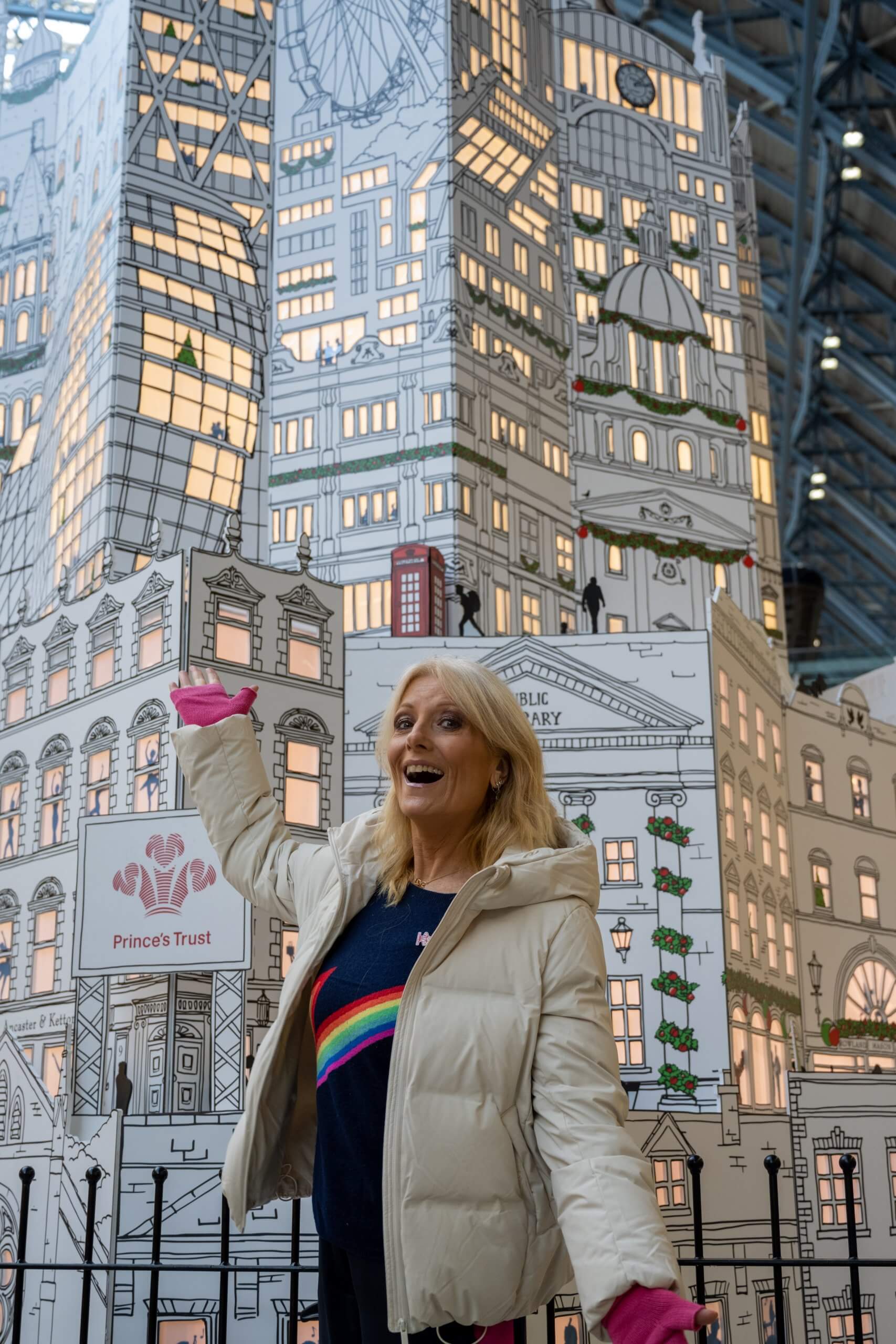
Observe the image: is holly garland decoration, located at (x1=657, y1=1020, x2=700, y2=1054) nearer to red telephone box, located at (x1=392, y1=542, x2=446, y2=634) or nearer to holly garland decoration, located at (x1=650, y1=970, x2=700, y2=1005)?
holly garland decoration, located at (x1=650, y1=970, x2=700, y2=1005)

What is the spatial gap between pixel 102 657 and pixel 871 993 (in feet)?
49.4

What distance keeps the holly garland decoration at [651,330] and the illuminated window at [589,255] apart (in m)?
0.93

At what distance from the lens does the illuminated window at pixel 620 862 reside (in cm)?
2123

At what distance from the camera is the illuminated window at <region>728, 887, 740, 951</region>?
2123cm

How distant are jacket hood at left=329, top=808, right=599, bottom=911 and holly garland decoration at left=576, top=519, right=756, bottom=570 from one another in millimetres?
23509

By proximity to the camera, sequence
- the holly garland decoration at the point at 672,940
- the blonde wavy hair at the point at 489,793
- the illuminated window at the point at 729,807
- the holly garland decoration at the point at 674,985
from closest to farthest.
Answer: the blonde wavy hair at the point at 489,793 < the holly garland decoration at the point at 674,985 < the holly garland decoration at the point at 672,940 < the illuminated window at the point at 729,807

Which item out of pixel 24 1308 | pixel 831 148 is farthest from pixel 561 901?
pixel 831 148

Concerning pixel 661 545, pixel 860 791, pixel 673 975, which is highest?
pixel 661 545

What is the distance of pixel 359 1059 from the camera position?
3482 millimetres

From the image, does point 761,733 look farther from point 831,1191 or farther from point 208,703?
point 208,703

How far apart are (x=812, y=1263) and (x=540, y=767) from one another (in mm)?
2503

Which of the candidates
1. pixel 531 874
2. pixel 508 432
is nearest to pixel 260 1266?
pixel 531 874

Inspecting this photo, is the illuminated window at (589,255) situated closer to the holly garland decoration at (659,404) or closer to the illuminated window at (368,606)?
the holly garland decoration at (659,404)

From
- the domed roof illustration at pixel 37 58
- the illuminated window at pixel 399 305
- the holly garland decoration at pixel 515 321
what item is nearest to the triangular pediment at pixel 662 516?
the holly garland decoration at pixel 515 321
